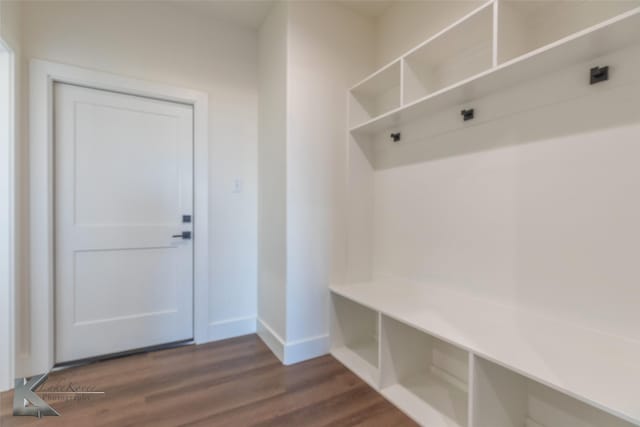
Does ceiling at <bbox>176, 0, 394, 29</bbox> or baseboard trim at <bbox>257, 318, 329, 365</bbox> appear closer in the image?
baseboard trim at <bbox>257, 318, 329, 365</bbox>

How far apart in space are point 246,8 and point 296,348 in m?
2.62

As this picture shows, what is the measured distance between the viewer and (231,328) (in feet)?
8.41


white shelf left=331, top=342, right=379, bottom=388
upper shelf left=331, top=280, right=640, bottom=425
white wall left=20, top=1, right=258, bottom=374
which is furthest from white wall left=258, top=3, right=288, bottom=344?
upper shelf left=331, top=280, right=640, bottom=425

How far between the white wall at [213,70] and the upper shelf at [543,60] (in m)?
1.39

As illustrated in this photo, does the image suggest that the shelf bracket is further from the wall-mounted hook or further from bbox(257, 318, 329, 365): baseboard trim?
bbox(257, 318, 329, 365): baseboard trim

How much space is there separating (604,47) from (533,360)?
125cm

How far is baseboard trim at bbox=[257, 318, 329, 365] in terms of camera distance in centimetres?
214

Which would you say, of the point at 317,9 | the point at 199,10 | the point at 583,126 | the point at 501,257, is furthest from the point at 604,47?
the point at 199,10

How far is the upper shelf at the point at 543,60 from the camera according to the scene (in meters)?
1.06

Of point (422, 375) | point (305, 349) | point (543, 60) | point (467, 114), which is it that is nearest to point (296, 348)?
point (305, 349)

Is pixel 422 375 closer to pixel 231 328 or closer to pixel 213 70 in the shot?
pixel 231 328

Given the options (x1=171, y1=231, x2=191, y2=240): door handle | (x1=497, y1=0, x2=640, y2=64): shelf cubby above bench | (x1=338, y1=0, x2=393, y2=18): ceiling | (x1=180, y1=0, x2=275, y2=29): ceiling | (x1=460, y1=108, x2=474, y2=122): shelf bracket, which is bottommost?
(x1=171, y1=231, x2=191, y2=240): door handle

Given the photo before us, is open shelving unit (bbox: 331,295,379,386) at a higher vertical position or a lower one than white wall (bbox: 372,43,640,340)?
lower

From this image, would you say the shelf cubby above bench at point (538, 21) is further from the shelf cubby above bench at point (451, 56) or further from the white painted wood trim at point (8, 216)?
the white painted wood trim at point (8, 216)
